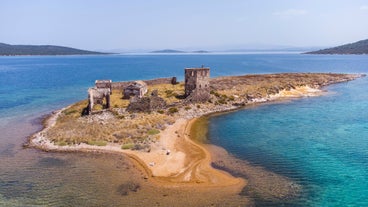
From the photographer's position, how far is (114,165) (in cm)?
3038

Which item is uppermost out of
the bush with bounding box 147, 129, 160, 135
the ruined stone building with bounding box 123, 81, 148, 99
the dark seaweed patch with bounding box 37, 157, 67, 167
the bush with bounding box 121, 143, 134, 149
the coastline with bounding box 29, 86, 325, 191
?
the ruined stone building with bounding box 123, 81, 148, 99

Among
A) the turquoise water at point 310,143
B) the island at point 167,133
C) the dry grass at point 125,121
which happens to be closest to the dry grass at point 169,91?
the dry grass at point 125,121

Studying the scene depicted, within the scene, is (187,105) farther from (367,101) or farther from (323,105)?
(367,101)

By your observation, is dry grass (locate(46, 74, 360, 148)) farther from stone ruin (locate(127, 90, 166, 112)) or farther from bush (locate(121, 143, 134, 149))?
stone ruin (locate(127, 90, 166, 112))

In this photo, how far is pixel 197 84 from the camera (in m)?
55.5

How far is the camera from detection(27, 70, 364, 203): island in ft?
87.9

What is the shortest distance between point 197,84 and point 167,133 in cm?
1772

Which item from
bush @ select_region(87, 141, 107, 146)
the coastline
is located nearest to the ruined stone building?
the coastline

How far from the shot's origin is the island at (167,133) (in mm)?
26781

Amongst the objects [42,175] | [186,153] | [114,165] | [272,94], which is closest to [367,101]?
[272,94]

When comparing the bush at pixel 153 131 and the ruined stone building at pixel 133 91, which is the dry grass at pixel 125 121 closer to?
the bush at pixel 153 131

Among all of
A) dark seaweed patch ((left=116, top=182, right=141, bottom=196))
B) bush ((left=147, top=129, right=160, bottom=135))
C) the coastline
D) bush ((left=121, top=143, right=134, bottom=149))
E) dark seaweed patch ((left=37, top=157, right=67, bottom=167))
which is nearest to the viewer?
dark seaweed patch ((left=116, top=182, right=141, bottom=196))

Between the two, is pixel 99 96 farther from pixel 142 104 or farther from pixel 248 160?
pixel 248 160

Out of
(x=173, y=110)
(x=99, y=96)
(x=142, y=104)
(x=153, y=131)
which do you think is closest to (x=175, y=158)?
(x=153, y=131)
